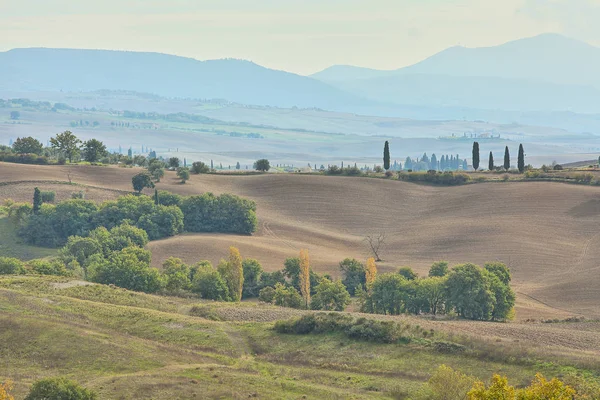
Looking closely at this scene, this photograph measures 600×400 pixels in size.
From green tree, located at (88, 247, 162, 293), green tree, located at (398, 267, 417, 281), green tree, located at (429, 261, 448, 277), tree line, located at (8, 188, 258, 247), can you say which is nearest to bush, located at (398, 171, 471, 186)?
tree line, located at (8, 188, 258, 247)

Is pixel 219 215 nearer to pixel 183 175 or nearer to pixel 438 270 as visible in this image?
pixel 183 175

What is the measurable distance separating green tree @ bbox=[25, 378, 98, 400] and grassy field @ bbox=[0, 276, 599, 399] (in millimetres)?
4470

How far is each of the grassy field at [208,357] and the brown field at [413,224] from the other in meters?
36.6

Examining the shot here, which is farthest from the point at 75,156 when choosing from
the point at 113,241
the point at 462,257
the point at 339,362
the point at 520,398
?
the point at 520,398

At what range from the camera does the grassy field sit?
58.5 metres

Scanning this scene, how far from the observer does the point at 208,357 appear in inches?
2633

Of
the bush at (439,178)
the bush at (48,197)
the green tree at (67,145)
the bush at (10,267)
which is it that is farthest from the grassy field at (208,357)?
the green tree at (67,145)

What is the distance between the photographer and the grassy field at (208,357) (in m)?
58.5

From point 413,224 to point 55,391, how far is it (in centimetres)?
10872

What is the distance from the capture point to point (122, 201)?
488ft

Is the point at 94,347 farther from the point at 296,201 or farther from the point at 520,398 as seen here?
the point at 296,201

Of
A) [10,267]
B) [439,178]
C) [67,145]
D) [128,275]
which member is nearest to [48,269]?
[10,267]

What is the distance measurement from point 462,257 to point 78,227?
57849mm

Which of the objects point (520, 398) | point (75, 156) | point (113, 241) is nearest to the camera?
point (520, 398)
